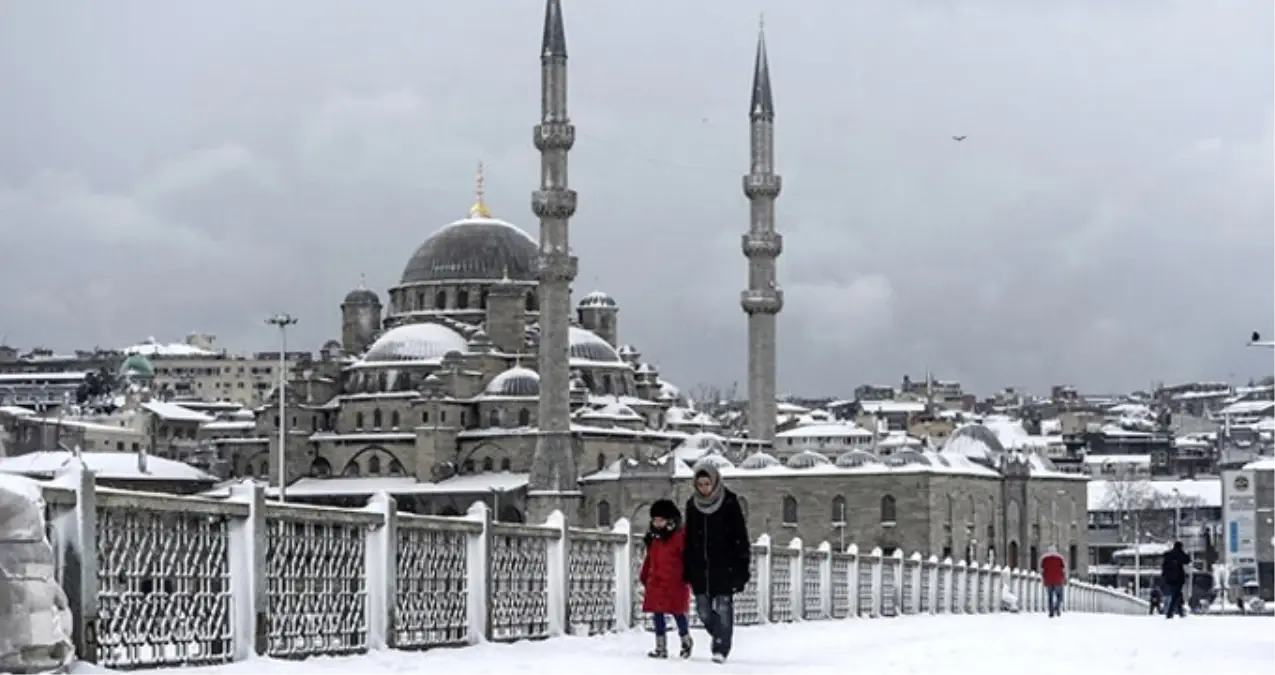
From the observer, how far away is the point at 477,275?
7369 centimetres

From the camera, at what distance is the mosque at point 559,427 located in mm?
59750

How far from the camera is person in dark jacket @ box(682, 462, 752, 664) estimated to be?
11086mm

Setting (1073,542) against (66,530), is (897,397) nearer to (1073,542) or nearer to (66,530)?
(1073,542)

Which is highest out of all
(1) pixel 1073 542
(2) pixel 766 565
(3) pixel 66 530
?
(3) pixel 66 530

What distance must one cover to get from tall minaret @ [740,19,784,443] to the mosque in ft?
0.22

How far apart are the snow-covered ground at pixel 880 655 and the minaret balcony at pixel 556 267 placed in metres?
40.4

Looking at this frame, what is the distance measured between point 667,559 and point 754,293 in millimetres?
53003

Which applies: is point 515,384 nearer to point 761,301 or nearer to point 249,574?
point 761,301

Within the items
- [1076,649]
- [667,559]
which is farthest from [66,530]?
[1076,649]

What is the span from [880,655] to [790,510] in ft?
162

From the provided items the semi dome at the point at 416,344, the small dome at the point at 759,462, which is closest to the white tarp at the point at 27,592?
the small dome at the point at 759,462

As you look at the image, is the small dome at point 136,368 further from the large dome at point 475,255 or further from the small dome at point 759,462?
the small dome at point 759,462

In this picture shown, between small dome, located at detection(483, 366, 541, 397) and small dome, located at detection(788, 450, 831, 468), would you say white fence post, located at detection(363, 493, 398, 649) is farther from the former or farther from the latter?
small dome, located at detection(483, 366, 541, 397)

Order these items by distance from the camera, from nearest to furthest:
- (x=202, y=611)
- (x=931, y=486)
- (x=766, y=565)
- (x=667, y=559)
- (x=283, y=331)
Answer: (x=202, y=611), (x=667, y=559), (x=766, y=565), (x=283, y=331), (x=931, y=486)
